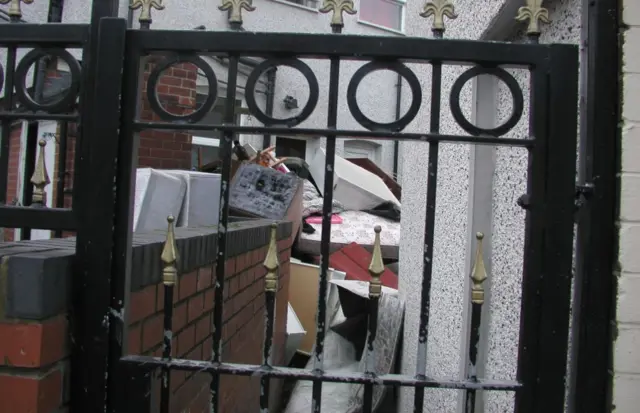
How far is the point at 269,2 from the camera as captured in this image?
32.2 ft

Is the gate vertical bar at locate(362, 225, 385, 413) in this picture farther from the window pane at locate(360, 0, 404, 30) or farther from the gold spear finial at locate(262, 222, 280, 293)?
the window pane at locate(360, 0, 404, 30)

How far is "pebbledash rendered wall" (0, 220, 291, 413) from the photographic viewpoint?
123 cm

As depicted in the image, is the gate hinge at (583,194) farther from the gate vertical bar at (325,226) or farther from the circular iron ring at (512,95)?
the gate vertical bar at (325,226)

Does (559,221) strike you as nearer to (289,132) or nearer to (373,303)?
(373,303)

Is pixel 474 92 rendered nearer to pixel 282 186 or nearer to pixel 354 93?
pixel 354 93

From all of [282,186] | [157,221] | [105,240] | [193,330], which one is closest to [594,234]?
[105,240]

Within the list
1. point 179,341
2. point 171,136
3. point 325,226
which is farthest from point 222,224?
point 171,136

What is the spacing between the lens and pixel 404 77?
4.33 ft

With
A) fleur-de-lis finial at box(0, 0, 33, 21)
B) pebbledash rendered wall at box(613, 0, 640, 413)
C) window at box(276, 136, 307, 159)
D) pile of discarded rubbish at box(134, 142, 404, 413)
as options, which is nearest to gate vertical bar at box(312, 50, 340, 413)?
pebbledash rendered wall at box(613, 0, 640, 413)

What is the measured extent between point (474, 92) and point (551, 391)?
1468mm

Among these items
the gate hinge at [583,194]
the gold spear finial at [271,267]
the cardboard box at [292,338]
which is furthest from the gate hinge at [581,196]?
the cardboard box at [292,338]

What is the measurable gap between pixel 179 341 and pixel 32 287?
758mm

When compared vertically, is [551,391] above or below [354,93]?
below

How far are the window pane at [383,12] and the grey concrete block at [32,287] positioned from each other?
10752 millimetres
